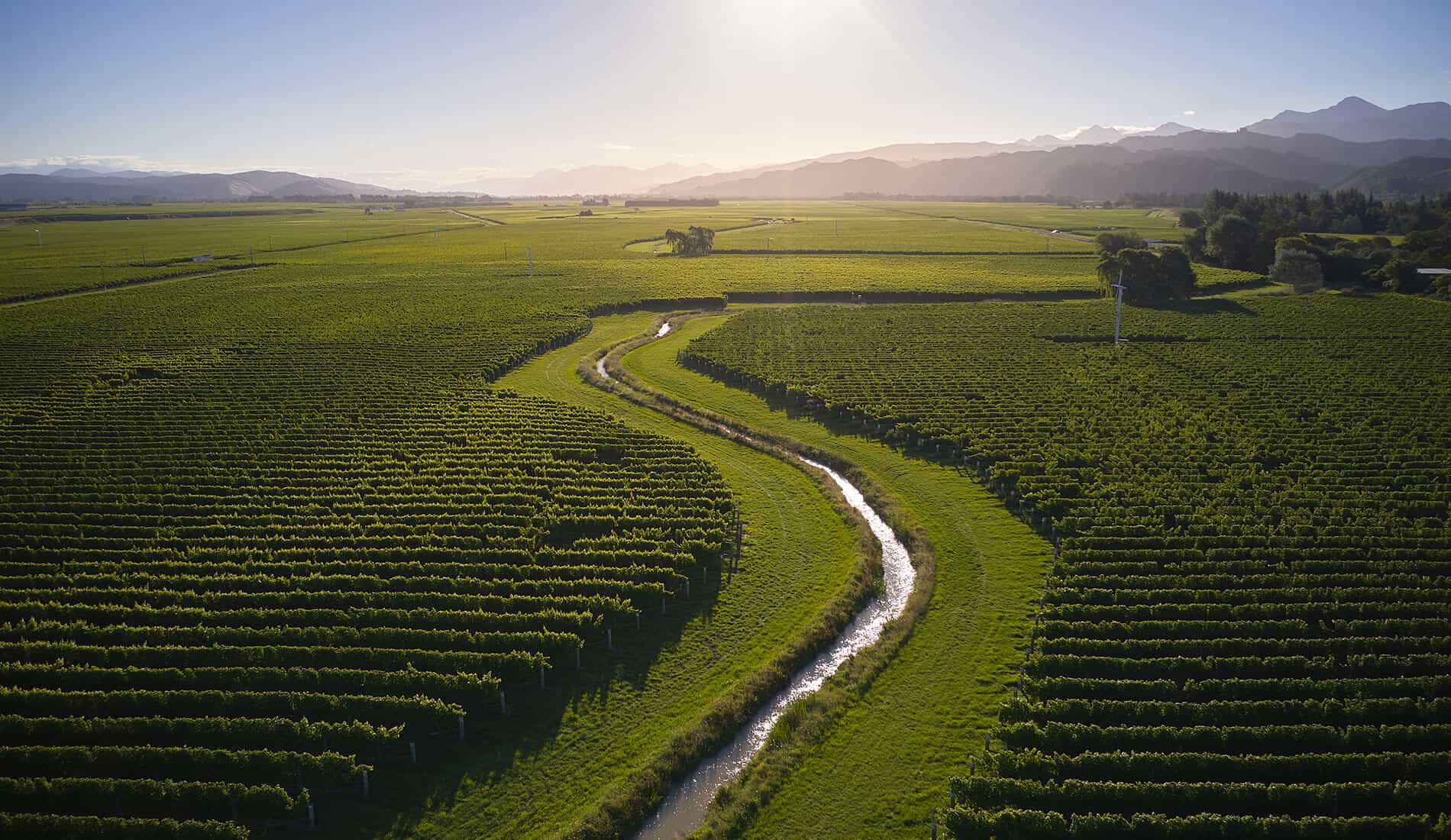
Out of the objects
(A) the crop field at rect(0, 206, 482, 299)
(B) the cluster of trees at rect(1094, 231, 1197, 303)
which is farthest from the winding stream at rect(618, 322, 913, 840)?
(A) the crop field at rect(0, 206, 482, 299)

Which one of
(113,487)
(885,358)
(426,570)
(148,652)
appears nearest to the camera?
(148,652)

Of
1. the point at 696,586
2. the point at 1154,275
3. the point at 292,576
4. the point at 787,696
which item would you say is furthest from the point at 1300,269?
the point at 292,576

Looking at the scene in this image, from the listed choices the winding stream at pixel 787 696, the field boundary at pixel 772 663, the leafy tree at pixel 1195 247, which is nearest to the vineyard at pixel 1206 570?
the field boundary at pixel 772 663

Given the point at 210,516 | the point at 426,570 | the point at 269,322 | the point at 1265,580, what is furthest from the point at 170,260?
the point at 1265,580

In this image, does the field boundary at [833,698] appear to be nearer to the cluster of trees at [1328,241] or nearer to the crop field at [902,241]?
the cluster of trees at [1328,241]

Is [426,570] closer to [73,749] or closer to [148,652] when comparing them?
[148,652]

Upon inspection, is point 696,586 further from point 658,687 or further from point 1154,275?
point 1154,275
